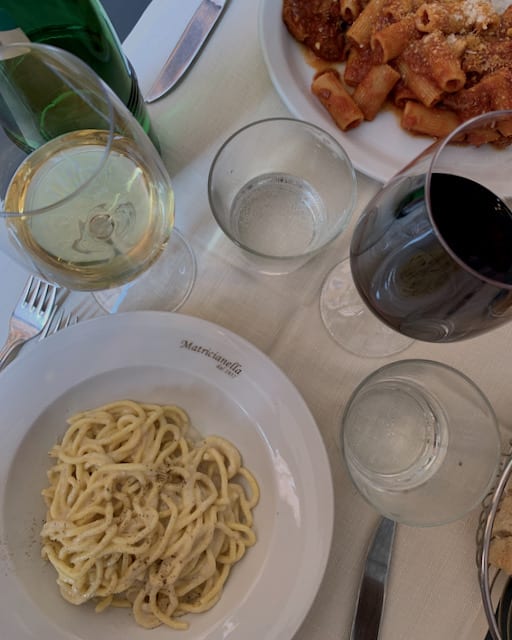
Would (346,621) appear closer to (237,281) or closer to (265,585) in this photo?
(265,585)

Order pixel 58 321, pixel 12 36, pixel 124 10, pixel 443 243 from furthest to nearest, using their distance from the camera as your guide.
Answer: pixel 124 10 < pixel 58 321 < pixel 12 36 < pixel 443 243

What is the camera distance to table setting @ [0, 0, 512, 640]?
2.15ft

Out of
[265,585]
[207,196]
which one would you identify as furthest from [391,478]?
[207,196]

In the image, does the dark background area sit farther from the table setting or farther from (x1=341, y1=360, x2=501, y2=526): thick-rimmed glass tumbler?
(x1=341, y1=360, x2=501, y2=526): thick-rimmed glass tumbler

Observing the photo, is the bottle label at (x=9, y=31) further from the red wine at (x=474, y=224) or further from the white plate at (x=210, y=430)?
the red wine at (x=474, y=224)

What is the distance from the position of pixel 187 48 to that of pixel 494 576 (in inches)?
32.1

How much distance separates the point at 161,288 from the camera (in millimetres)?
792

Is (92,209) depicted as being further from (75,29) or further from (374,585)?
(374,585)

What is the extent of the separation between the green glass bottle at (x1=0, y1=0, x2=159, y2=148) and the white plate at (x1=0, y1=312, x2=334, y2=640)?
305mm

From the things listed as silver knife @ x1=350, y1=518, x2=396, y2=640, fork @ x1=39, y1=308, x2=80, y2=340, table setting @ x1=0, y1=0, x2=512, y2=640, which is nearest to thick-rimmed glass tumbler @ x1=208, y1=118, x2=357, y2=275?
table setting @ x1=0, y1=0, x2=512, y2=640

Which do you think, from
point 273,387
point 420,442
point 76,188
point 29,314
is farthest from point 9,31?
point 420,442

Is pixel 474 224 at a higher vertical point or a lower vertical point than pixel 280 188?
higher

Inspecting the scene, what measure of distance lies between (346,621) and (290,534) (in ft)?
0.44

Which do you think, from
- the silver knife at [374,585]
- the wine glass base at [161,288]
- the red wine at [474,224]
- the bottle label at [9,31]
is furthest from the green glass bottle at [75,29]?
the silver knife at [374,585]
